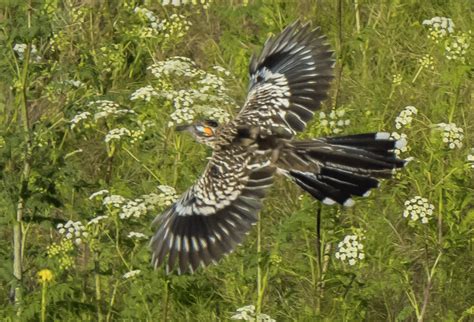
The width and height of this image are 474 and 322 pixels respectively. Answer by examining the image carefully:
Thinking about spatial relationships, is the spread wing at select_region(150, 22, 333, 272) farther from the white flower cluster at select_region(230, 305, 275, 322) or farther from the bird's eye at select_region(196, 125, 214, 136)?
the white flower cluster at select_region(230, 305, 275, 322)

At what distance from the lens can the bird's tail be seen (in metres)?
6.06

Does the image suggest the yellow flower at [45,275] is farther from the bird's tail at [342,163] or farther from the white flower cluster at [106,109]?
the bird's tail at [342,163]

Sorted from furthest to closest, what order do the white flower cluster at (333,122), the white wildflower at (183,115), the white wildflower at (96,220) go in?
the white wildflower at (183,115)
the white flower cluster at (333,122)
the white wildflower at (96,220)

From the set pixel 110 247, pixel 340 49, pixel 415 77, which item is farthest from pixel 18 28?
pixel 415 77

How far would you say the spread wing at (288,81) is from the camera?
266 inches

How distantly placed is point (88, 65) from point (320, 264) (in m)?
1.56

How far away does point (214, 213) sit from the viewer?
241 inches

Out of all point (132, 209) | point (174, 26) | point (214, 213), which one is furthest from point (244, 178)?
point (174, 26)

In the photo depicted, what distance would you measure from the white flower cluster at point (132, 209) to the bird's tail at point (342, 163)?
0.65m

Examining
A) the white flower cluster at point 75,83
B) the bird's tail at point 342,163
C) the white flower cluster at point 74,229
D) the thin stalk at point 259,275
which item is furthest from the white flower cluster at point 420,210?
the white flower cluster at point 75,83

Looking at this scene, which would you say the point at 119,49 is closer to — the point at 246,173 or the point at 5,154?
the point at 5,154

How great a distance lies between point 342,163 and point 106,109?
1.31 metres

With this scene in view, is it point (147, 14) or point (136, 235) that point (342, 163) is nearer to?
point (136, 235)

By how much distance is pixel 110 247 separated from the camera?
261 inches
